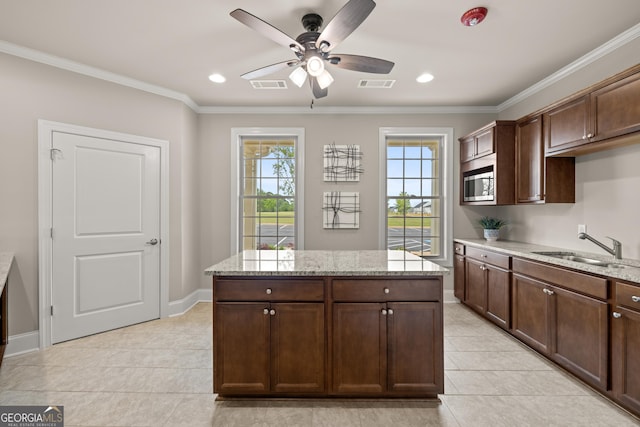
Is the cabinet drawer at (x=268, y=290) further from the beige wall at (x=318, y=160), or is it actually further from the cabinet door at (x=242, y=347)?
the beige wall at (x=318, y=160)

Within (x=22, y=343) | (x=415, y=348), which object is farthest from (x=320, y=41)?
(x=22, y=343)

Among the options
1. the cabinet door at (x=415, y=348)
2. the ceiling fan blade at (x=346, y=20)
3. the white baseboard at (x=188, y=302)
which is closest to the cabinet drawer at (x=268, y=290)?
the cabinet door at (x=415, y=348)

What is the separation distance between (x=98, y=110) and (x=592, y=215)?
5.06m

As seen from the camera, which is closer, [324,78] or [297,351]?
[297,351]

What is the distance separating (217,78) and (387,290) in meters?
2.93

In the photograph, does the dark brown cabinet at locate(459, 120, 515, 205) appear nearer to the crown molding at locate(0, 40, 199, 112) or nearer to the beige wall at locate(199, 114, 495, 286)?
the beige wall at locate(199, 114, 495, 286)

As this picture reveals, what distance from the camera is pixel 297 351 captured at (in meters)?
1.95

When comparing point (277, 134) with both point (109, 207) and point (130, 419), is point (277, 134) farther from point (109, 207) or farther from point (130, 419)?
point (130, 419)

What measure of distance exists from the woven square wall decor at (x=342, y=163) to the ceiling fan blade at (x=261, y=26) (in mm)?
2089

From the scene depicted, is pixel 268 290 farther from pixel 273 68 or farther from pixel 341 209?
pixel 341 209

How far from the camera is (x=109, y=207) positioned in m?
3.20

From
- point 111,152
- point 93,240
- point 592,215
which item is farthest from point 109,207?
point 592,215

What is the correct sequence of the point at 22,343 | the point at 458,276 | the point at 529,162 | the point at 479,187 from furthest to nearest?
the point at 458,276, the point at 479,187, the point at 529,162, the point at 22,343

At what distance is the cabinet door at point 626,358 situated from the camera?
181cm
